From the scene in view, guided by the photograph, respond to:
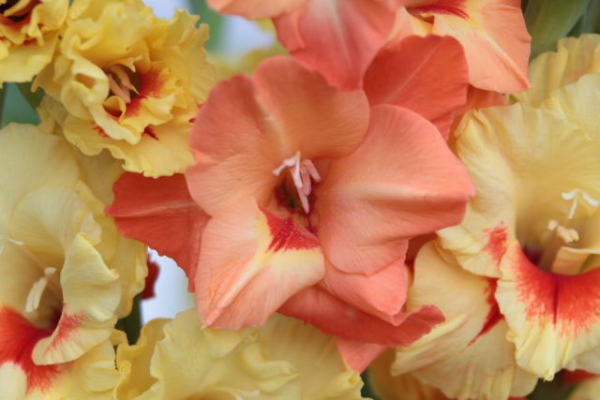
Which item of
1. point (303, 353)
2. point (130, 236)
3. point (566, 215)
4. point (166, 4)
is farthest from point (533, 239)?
point (166, 4)

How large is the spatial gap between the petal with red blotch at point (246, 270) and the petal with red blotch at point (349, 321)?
2 centimetres

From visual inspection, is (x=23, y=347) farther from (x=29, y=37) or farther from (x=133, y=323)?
(x=29, y=37)

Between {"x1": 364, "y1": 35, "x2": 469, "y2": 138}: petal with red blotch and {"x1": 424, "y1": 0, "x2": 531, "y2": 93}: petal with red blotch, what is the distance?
0.03 m

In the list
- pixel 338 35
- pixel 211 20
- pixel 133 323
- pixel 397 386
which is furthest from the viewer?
pixel 211 20

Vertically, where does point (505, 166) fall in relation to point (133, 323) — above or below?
above

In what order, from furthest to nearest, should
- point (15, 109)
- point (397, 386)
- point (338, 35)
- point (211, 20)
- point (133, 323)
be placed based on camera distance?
point (211, 20) → point (15, 109) → point (397, 386) → point (133, 323) → point (338, 35)

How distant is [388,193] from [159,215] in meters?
0.14

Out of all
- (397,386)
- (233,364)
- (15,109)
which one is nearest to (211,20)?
(15,109)

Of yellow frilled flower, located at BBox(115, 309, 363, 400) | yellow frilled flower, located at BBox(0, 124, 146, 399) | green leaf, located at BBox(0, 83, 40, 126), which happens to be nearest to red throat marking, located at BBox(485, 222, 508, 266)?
yellow frilled flower, located at BBox(115, 309, 363, 400)

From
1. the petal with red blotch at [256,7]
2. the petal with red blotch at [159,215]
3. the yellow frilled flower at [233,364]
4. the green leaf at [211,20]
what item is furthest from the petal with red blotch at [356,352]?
the green leaf at [211,20]

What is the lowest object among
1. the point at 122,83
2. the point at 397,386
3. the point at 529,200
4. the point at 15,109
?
the point at 397,386

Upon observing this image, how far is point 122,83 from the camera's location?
2.07ft

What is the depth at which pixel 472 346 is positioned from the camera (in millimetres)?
683

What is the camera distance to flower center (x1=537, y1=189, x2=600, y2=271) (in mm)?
704
